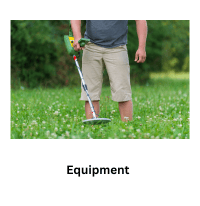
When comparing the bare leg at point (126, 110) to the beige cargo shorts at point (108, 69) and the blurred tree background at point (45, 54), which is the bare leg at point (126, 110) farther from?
the blurred tree background at point (45, 54)

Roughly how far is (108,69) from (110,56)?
0.19m

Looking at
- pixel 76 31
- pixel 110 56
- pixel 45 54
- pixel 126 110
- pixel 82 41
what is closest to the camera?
pixel 82 41

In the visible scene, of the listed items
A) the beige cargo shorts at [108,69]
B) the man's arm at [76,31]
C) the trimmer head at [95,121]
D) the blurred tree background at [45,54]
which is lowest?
the trimmer head at [95,121]

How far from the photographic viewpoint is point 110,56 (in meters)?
3.92

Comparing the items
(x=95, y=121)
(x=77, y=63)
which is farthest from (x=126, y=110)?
(x=77, y=63)

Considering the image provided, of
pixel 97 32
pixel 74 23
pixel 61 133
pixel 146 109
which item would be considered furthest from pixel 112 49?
pixel 146 109

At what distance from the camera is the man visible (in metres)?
3.87

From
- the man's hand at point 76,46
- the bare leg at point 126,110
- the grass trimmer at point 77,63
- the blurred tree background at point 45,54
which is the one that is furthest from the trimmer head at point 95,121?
the blurred tree background at point 45,54

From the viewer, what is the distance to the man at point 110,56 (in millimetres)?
3869

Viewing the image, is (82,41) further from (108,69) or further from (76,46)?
(108,69)

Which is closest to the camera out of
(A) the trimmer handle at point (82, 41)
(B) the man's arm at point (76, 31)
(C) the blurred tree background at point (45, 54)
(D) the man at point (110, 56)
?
(A) the trimmer handle at point (82, 41)

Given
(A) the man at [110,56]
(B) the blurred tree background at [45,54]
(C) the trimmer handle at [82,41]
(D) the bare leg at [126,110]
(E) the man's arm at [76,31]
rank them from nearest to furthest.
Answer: (C) the trimmer handle at [82,41]
(E) the man's arm at [76,31]
(A) the man at [110,56]
(D) the bare leg at [126,110]
(B) the blurred tree background at [45,54]

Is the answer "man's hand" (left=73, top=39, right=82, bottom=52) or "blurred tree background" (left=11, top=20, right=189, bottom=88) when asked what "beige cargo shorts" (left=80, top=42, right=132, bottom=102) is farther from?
"blurred tree background" (left=11, top=20, right=189, bottom=88)

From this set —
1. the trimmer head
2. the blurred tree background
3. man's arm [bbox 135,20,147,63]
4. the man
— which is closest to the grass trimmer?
the trimmer head
